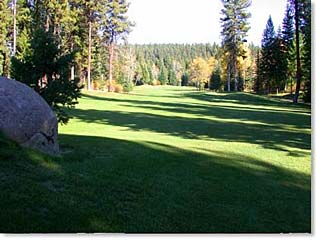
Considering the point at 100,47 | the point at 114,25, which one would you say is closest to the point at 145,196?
the point at 114,25

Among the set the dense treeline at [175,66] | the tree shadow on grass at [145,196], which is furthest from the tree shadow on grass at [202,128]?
the dense treeline at [175,66]

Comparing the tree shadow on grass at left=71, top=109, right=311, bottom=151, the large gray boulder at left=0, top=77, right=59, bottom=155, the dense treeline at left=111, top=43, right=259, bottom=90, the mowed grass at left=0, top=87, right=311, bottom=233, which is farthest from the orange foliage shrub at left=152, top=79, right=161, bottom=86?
the large gray boulder at left=0, top=77, right=59, bottom=155

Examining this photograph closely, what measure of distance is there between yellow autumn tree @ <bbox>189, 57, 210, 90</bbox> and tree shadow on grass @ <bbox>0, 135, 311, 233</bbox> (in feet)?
128

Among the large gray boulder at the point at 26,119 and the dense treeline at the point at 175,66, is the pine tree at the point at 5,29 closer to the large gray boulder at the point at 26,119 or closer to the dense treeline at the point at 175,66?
the dense treeline at the point at 175,66

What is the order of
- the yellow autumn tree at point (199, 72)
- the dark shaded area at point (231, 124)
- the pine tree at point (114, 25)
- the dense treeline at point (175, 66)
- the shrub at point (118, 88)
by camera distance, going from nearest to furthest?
the dark shaded area at point (231, 124), the pine tree at point (114, 25), the dense treeline at point (175, 66), the shrub at point (118, 88), the yellow autumn tree at point (199, 72)

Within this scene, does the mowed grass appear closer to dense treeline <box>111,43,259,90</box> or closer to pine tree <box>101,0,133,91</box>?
pine tree <box>101,0,133,91</box>

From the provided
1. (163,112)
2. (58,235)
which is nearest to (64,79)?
(58,235)

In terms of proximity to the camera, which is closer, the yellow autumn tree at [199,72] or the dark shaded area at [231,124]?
the dark shaded area at [231,124]

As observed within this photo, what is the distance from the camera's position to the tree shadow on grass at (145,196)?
11.2 ft

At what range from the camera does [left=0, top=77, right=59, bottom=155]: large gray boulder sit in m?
4.81

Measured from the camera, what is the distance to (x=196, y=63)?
4647 cm

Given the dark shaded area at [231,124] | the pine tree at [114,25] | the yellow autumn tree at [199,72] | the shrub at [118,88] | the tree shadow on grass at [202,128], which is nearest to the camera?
the tree shadow on grass at [202,128]

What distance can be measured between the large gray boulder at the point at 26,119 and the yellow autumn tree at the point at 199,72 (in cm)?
3896

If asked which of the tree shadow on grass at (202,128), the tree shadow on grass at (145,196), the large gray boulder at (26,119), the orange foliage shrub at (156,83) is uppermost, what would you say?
the orange foliage shrub at (156,83)
